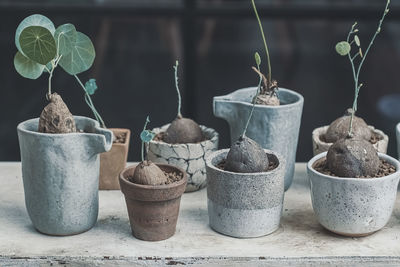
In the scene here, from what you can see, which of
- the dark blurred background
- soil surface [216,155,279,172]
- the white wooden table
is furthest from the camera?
the dark blurred background

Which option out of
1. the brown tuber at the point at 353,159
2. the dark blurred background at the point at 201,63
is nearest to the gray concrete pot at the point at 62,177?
the brown tuber at the point at 353,159

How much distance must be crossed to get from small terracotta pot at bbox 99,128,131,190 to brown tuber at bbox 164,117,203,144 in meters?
0.10

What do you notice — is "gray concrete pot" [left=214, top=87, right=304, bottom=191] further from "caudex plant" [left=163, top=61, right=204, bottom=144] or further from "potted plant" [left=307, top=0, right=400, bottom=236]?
"potted plant" [left=307, top=0, right=400, bottom=236]

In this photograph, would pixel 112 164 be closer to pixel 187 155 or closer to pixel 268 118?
pixel 187 155

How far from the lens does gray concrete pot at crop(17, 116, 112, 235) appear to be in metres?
1.29

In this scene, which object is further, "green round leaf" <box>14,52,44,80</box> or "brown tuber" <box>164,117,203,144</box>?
"brown tuber" <box>164,117,203,144</box>

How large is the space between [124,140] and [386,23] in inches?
64.6

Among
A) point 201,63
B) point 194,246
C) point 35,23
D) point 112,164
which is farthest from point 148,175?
point 201,63

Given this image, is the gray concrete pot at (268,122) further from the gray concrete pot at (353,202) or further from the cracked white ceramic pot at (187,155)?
the gray concrete pot at (353,202)

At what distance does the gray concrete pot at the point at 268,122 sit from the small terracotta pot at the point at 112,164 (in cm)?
22

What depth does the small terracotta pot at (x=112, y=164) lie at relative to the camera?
4.99ft

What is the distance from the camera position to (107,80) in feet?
9.71

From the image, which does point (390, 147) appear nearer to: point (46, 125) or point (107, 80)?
point (107, 80)

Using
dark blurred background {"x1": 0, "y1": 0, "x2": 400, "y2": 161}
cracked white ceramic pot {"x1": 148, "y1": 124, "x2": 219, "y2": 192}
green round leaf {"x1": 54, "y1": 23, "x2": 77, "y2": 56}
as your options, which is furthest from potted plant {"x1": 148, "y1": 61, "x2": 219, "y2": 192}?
dark blurred background {"x1": 0, "y1": 0, "x2": 400, "y2": 161}
